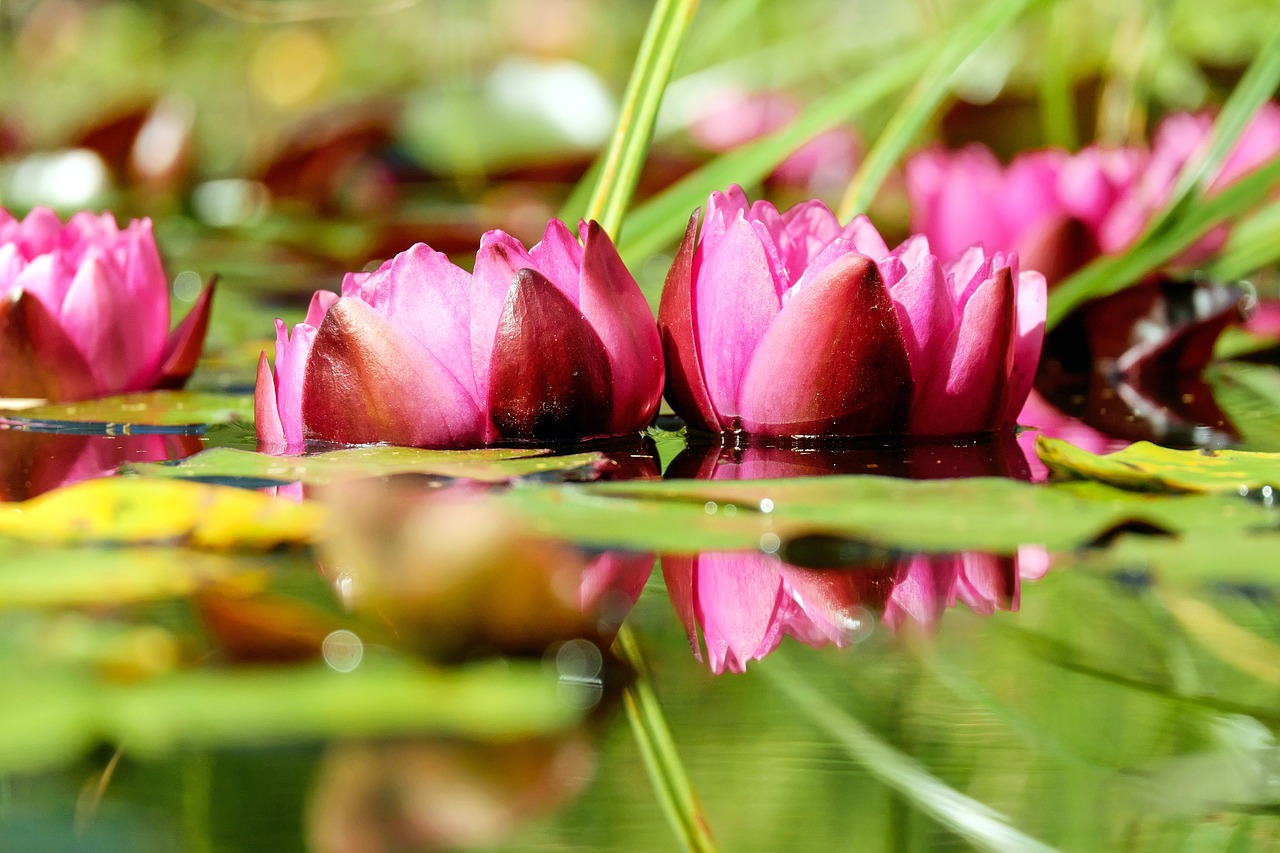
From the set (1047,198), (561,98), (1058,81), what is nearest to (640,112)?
(1047,198)

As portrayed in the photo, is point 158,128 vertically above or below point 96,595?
above

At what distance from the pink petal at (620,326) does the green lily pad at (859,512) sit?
5.5 inches

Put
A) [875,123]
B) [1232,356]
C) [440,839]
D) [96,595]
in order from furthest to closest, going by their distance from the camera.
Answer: [875,123] → [1232,356] → [96,595] → [440,839]

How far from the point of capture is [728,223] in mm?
708

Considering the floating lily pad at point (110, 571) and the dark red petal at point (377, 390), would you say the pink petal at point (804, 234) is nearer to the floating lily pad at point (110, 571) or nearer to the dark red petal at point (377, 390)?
the dark red petal at point (377, 390)

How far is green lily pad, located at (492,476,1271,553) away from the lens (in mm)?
467

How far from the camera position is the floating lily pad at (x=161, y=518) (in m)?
0.47

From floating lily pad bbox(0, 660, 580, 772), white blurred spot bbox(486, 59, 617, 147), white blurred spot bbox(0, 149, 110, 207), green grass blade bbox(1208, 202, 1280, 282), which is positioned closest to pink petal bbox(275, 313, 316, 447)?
floating lily pad bbox(0, 660, 580, 772)

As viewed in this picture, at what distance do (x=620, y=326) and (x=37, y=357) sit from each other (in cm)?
42

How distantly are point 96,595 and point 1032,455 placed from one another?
1.54 feet

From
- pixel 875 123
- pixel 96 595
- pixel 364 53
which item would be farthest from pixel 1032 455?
pixel 364 53

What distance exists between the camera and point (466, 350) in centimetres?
66

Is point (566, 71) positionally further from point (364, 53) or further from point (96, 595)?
point (364, 53)

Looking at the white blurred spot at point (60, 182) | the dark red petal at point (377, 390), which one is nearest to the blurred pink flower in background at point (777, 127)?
the white blurred spot at point (60, 182)
